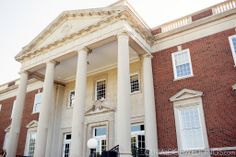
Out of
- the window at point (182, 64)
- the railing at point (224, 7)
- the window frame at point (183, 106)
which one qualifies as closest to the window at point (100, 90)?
the window at point (182, 64)

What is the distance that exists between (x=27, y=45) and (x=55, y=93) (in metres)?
4.85

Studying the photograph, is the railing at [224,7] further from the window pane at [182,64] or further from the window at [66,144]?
the window at [66,144]

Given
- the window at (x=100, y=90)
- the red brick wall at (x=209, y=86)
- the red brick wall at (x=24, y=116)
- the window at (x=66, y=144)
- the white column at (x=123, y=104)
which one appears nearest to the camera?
the white column at (x=123, y=104)

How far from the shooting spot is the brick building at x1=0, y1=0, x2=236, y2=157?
13.2 metres

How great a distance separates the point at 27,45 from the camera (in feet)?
63.8

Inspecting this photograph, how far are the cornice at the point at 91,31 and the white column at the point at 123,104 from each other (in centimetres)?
136

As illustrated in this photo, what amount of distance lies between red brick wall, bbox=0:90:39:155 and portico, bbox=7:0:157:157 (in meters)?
3.74

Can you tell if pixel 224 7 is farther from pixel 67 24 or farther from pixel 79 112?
pixel 79 112

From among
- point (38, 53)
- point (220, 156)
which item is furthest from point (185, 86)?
point (38, 53)

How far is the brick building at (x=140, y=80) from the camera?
13.2 meters

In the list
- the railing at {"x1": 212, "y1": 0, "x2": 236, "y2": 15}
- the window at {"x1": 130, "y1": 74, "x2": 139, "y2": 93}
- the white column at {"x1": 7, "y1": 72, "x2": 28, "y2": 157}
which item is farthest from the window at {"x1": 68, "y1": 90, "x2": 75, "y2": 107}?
the railing at {"x1": 212, "y1": 0, "x2": 236, "y2": 15}

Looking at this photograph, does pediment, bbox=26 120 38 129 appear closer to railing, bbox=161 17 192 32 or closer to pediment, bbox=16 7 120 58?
pediment, bbox=16 7 120 58

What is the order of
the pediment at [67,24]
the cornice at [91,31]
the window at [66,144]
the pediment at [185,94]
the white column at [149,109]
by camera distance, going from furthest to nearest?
the window at [66,144], the pediment at [67,24], the cornice at [91,31], the white column at [149,109], the pediment at [185,94]

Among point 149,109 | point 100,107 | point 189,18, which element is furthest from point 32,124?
point 189,18
